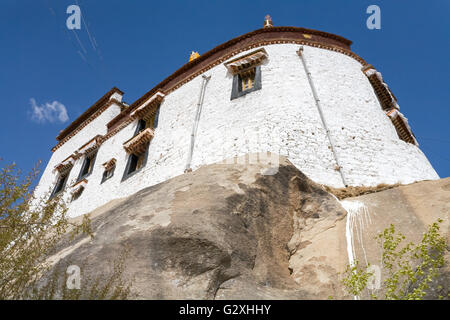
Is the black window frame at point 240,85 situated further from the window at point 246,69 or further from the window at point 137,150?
the window at point 137,150

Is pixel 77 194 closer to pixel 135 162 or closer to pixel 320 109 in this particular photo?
pixel 135 162

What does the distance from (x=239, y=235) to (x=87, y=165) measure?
1321 cm

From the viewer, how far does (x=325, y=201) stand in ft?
22.0

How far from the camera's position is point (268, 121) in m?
9.13

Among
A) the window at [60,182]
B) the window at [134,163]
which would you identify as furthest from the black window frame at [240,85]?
the window at [60,182]

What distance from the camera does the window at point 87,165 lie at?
15262mm

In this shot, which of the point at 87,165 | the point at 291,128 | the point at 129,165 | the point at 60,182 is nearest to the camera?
the point at 291,128

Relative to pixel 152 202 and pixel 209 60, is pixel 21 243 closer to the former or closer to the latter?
pixel 152 202

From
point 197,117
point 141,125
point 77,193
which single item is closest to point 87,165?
point 77,193

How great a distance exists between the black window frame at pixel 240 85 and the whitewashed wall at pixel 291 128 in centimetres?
17

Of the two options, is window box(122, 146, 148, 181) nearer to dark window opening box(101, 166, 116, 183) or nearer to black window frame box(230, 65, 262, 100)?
dark window opening box(101, 166, 116, 183)

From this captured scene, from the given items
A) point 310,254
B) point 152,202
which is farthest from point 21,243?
point 310,254

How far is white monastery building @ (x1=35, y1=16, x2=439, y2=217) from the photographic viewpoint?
8.55m

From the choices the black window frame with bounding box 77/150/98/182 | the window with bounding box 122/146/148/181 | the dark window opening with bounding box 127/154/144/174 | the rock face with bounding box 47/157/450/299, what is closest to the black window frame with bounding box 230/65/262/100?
the rock face with bounding box 47/157/450/299
